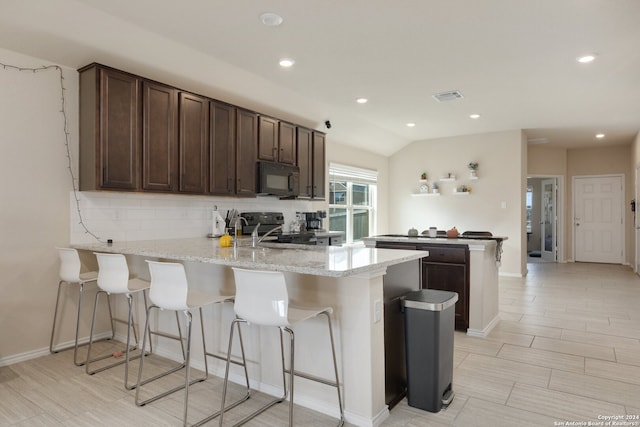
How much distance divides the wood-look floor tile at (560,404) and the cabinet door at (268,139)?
350cm

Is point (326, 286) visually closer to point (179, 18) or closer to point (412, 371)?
point (412, 371)

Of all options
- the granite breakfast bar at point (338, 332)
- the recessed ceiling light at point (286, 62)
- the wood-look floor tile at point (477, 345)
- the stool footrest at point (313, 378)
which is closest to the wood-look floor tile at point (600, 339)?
the wood-look floor tile at point (477, 345)

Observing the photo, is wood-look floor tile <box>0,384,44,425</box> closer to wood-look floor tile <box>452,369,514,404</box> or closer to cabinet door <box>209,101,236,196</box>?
cabinet door <box>209,101,236,196</box>

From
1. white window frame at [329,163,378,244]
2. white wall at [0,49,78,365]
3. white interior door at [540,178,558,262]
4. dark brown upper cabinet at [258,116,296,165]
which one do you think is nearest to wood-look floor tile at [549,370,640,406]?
dark brown upper cabinet at [258,116,296,165]

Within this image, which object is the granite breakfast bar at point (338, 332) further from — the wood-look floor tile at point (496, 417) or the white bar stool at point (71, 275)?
Answer: the white bar stool at point (71, 275)

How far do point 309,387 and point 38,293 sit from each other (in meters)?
2.47

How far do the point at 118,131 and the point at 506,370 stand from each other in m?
3.63

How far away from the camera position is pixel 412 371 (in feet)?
7.84

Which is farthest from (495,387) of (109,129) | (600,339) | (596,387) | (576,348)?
(109,129)

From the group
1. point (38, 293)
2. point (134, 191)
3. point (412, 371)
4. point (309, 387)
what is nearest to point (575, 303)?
point (412, 371)

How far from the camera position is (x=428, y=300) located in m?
2.40

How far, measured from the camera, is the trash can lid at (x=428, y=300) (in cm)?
233

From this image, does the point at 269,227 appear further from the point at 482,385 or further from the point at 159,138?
the point at 482,385

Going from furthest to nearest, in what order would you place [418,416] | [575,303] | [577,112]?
[577,112] < [575,303] < [418,416]
